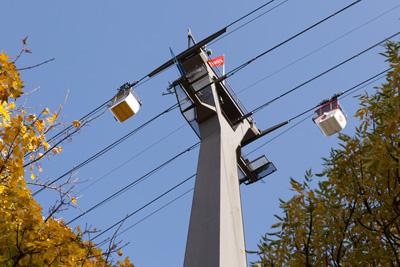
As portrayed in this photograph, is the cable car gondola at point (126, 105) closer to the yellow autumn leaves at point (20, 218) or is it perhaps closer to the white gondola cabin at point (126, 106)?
the white gondola cabin at point (126, 106)

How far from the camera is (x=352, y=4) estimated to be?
27.8ft

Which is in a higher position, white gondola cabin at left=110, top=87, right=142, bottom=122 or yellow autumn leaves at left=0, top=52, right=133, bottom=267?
white gondola cabin at left=110, top=87, right=142, bottom=122

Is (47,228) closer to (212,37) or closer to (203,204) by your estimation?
(203,204)

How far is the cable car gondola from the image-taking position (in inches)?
372

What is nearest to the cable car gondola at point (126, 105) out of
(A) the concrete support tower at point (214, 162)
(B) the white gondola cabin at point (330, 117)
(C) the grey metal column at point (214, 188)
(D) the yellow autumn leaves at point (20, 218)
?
(A) the concrete support tower at point (214, 162)

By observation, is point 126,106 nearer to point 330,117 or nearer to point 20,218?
point 330,117

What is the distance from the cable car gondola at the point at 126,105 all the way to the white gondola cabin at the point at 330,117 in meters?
3.06

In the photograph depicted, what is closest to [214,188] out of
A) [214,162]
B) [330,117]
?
[214,162]

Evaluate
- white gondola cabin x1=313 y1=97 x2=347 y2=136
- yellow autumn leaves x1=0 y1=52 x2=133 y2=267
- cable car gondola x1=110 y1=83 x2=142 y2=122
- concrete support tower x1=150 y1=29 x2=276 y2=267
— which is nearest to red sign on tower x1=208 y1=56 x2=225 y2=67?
concrete support tower x1=150 y1=29 x2=276 y2=267

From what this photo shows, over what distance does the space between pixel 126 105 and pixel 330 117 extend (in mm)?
3421

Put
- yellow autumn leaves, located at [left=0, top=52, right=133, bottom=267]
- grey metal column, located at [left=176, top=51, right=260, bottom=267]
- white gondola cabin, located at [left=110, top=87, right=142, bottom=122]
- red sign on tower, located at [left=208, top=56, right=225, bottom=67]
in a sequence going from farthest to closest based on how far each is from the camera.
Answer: red sign on tower, located at [left=208, top=56, right=225, bottom=67] → white gondola cabin, located at [left=110, top=87, right=142, bottom=122] → grey metal column, located at [left=176, top=51, right=260, bottom=267] → yellow autumn leaves, located at [left=0, top=52, right=133, bottom=267]

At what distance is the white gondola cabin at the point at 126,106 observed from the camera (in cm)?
945

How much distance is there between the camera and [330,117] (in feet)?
29.7

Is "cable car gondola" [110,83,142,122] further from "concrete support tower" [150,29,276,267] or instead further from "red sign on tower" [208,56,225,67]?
"red sign on tower" [208,56,225,67]
